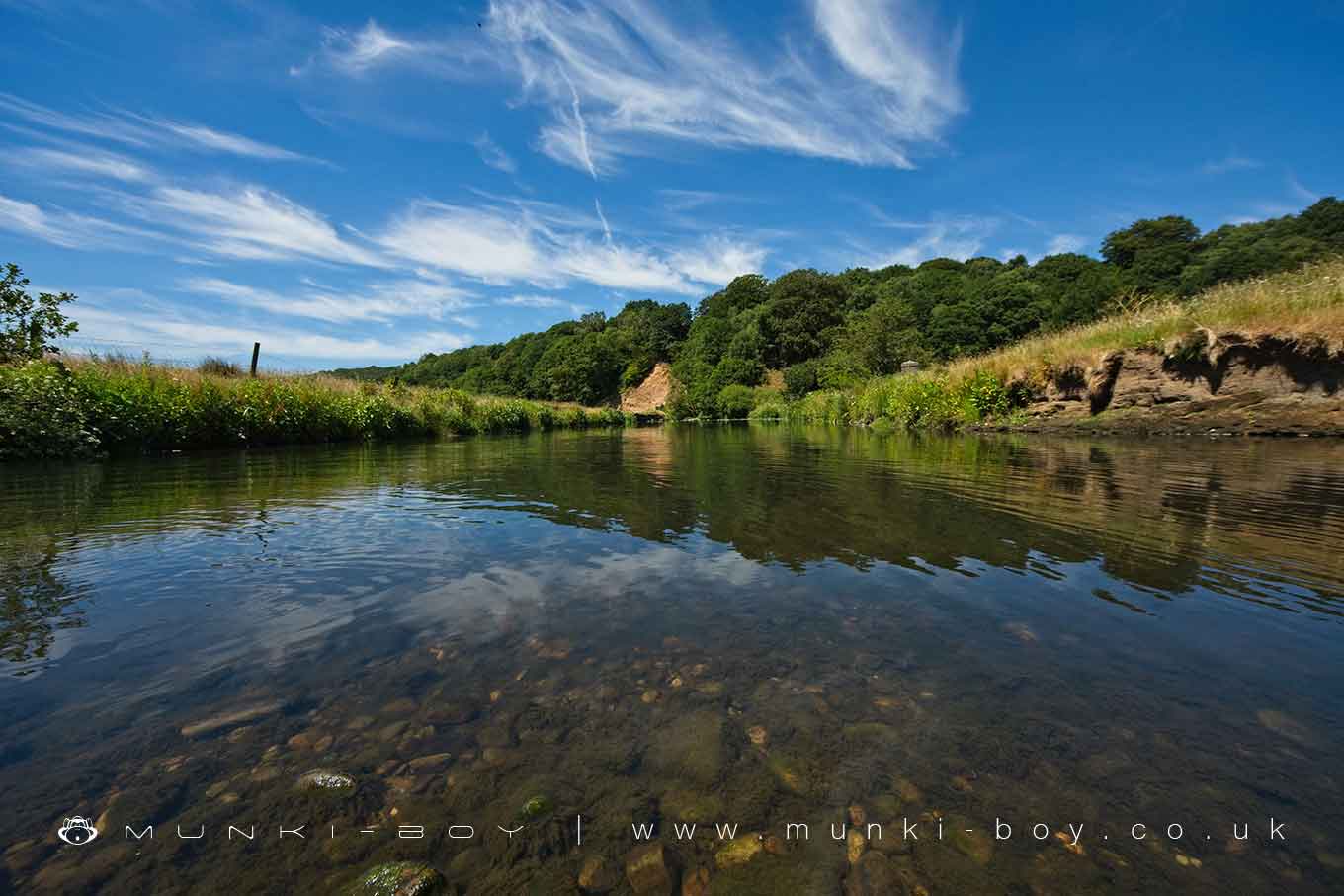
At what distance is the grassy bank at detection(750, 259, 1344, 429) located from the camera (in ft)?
50.7

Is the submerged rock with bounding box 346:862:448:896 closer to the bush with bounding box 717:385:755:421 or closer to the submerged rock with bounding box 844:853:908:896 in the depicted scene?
the submerged rock with bounding box 844:853:908:896

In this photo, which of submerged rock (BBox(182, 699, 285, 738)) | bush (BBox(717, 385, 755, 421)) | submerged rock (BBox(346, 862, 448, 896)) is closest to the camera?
submerged rock (BBox(346, 862, 448, 896))

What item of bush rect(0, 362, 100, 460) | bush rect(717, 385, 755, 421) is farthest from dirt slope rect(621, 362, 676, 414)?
bush rect(0, 362, 100, 460)

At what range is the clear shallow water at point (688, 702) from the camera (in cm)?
172

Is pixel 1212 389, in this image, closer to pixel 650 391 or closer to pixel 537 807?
pixel 537 807

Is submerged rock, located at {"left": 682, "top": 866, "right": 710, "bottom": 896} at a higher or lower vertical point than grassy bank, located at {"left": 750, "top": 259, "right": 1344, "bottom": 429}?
lower

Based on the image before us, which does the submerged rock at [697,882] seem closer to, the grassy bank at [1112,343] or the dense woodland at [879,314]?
the grassy bank at [1112,343]

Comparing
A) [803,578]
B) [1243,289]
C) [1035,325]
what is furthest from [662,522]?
[1035,325]

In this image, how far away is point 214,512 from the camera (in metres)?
6.83

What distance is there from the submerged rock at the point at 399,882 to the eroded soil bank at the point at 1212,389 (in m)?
22.2

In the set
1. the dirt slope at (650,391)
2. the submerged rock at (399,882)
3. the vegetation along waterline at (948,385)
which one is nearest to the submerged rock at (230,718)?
the submerged rock at (399,882)

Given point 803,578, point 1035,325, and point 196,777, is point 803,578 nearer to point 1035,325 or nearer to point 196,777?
point 196,777

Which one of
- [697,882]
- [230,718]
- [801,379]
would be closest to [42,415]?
[230,718]

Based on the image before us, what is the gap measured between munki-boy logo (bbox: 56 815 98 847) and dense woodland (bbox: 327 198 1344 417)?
46468 millimetres
